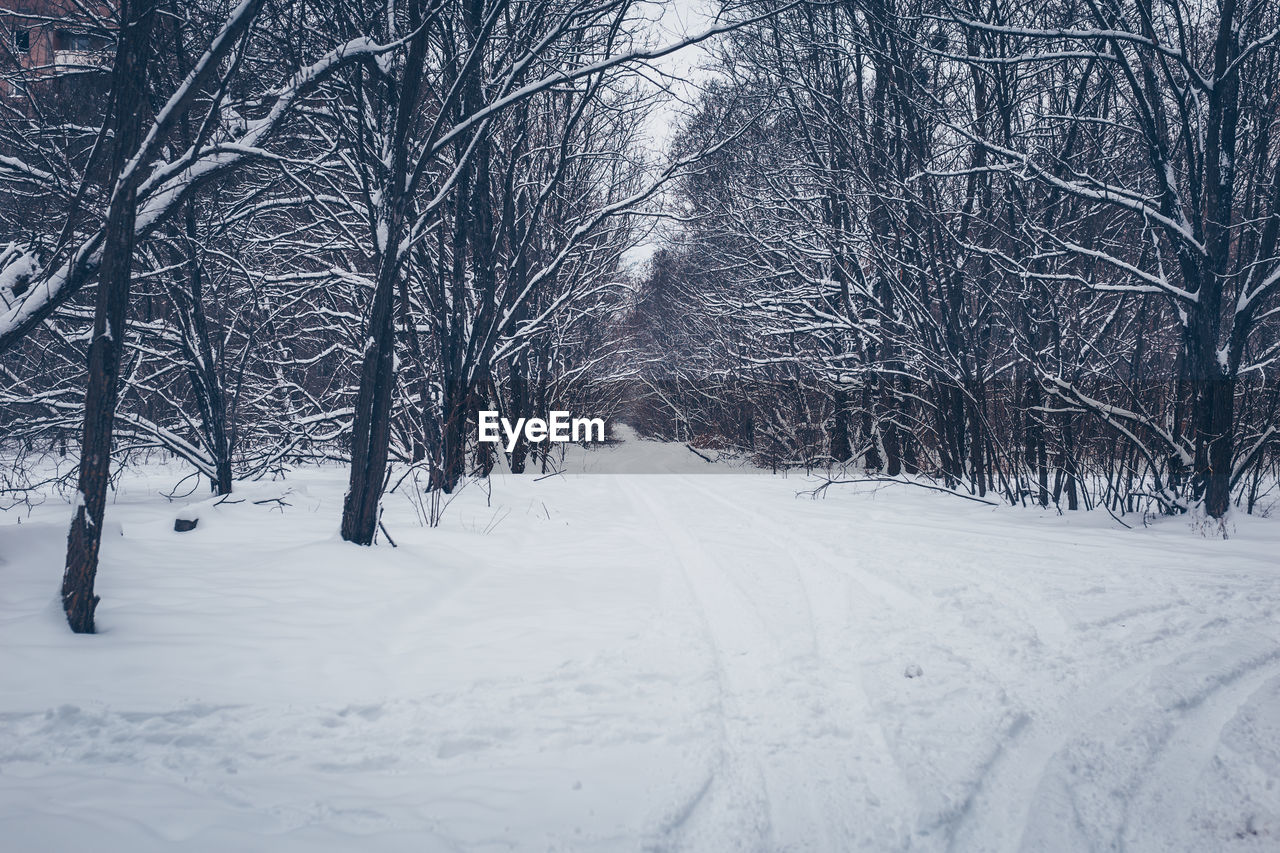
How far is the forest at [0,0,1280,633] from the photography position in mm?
5402

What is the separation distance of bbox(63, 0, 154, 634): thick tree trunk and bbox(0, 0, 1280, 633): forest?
0.7 inches

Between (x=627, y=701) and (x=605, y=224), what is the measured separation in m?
13.3

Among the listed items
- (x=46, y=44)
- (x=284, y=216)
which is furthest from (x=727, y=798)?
(x=284, y=216)

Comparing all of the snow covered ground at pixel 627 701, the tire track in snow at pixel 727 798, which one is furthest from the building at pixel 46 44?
the tire track in snow at pixel 727 798

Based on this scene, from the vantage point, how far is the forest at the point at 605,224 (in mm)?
5402

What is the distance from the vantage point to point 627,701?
3.25 m

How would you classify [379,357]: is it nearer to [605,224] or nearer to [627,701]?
[627,701]

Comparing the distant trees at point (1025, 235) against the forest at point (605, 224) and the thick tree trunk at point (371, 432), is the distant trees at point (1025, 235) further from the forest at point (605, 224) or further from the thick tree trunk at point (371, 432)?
the thick tree trunk at point (371, 432)

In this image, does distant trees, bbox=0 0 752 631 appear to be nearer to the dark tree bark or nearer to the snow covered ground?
the dark tree bark

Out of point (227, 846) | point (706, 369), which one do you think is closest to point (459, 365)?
point (227, 846)

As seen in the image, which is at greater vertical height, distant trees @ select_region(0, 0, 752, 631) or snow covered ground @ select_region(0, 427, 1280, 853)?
distant trees @ select_region(0, 0, 752, 631)

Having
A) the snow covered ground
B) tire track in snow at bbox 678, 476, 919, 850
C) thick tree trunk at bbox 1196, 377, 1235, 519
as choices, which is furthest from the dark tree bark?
thick tree trunk at bbox 1196, 377, 1235, 519

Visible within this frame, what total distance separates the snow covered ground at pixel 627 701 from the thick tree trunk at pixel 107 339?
29 cm

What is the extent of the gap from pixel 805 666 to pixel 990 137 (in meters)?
9.28
